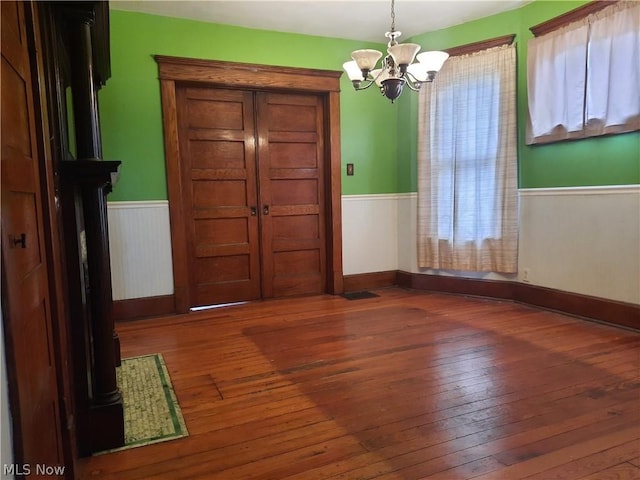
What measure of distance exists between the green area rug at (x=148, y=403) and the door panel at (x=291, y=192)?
5.78ft

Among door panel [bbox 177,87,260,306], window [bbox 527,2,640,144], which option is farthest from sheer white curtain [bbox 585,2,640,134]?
door panel [bbox 177,87,260,306]

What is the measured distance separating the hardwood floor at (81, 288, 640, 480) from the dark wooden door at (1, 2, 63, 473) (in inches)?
29.2

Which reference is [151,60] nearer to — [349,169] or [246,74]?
[246,74]

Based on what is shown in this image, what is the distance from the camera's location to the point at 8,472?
2.29ft

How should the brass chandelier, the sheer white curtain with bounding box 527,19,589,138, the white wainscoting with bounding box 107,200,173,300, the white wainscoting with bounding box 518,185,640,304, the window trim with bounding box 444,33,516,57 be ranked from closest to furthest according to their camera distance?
the brass chandelier → the white wainscoting with bounding box 518,185,640,304 → the sheer white curtain with bounding box 527,19,589,138 → the white wainscoting with bounding box 107,200,173,300 → the window trim with bounding box 444,33,516,57

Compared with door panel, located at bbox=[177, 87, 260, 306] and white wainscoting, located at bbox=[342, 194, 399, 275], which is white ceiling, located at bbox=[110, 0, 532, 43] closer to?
door panel, located at bbox=[177, 87, 260, 306]

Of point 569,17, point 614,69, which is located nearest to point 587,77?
point 614,69

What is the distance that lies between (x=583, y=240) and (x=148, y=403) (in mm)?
3170

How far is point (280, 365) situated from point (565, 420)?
147 cm

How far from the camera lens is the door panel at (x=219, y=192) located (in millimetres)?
3830

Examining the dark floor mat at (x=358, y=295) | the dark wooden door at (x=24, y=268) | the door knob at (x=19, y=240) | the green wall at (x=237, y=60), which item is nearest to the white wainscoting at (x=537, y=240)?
the green wall at (x=237, y=60)

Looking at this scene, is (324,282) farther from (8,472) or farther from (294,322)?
(8,472)

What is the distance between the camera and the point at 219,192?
3959 mm

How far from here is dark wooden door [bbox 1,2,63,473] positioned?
0.77 metres
